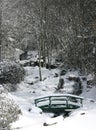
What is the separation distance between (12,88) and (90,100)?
236 inches

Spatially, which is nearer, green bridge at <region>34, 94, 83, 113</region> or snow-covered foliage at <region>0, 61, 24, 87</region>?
green bridge at <region>34, 94, 83, 113</region>

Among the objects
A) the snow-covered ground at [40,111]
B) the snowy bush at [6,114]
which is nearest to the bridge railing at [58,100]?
the snow-covered ground at [40,111]

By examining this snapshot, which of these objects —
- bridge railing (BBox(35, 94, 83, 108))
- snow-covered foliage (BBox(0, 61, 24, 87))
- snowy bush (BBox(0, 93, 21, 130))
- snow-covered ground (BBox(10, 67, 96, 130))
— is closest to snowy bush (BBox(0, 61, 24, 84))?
snow-covered foliage (BBox(0, 61, 24, 87))

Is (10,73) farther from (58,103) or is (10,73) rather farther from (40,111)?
(40,111)

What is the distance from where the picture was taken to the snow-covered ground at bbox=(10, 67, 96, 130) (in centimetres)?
1505

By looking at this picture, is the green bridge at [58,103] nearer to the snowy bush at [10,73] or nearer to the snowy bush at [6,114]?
the snowy bush at [10,73]

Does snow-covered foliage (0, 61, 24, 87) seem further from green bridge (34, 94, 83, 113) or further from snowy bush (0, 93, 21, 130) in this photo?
snowy bush (0, 93, 21, 130)

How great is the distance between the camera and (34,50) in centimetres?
4628

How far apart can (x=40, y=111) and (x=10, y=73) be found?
7265 millimetres

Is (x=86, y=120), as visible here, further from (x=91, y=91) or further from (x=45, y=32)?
(x=45, y=32)

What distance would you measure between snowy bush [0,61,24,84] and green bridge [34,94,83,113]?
515 centimetres

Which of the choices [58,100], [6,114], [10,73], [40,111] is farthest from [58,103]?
[6,114]

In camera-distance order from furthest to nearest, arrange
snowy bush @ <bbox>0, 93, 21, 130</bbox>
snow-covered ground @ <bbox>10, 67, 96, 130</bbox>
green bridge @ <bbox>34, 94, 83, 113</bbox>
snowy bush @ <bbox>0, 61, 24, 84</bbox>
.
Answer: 1. snowy bush @ <bbox>0, 61, 24, 84</bbox>
2. green bridge @ <bbox>34, 94, 83, 113</bbox>
3. snow-covered ground @ <bbox>10, 67, 96, 130</bbox>
4. snowy bush @ <bbox>0, 93, 21, 130</bbox>

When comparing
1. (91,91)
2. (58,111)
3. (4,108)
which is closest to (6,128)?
(4,108)
